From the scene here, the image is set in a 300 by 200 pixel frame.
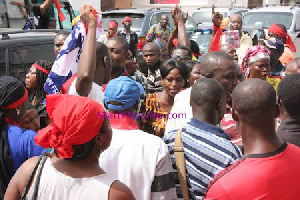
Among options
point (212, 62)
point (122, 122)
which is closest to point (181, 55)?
point (212, 62)

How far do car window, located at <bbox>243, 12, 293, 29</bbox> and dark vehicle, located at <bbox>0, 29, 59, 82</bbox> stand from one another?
9.05 metres

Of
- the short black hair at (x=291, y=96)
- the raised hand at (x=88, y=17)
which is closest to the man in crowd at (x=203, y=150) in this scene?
the short black hair at (x=291, y=96)

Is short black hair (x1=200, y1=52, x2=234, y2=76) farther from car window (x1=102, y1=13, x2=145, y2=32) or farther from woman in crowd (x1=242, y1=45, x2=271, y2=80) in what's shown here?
car window (x1=102, y1=13, x2=145, y2=32)

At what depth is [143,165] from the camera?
2391 mm

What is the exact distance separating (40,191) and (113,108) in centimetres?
77

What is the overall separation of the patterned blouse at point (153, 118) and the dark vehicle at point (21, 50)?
73.7 inches

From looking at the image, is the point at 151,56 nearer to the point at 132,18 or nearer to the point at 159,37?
the point at 159,37

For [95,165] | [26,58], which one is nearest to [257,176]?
[95,165]

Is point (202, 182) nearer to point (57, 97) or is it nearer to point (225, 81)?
point (57, 97)

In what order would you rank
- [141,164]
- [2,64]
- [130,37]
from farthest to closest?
1. [130,37]
2. [2,64]
3. [141,164]

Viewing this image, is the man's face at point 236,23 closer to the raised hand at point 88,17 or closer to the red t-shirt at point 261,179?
the raised hand at point 88,17

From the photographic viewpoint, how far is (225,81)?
136 inches

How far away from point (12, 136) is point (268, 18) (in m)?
12.1

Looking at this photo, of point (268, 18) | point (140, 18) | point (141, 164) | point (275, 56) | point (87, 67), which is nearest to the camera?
point (141, 164)
